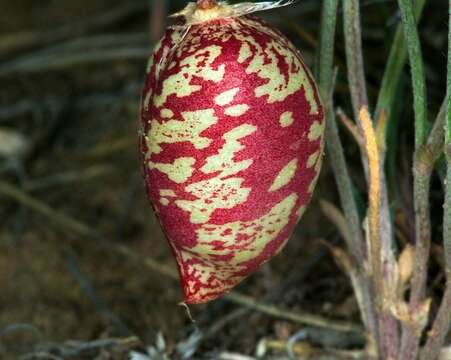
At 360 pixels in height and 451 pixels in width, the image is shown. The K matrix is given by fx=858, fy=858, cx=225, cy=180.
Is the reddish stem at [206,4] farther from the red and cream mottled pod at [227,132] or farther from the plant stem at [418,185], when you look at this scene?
the plant stem at [418,185]

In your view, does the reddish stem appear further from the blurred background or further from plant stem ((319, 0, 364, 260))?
the blurred background

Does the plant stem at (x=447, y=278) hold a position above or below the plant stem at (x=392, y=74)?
below

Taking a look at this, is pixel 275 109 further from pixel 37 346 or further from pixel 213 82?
pixel 37 346

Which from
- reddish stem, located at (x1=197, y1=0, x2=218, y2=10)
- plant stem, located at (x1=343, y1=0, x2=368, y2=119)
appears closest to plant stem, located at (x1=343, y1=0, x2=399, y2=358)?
plant stem, located at (x1=343, y1=0, x2=368, y2=119)

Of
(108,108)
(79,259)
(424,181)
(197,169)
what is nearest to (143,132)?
(197,169)

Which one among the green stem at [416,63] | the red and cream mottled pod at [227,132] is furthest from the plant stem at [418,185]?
the red and cream mottled pod at [227,132]

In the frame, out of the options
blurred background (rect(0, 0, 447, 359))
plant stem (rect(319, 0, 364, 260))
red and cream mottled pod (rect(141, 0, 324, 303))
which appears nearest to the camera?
red and cream mottled pod (rect(141, 0, 324, 303))
